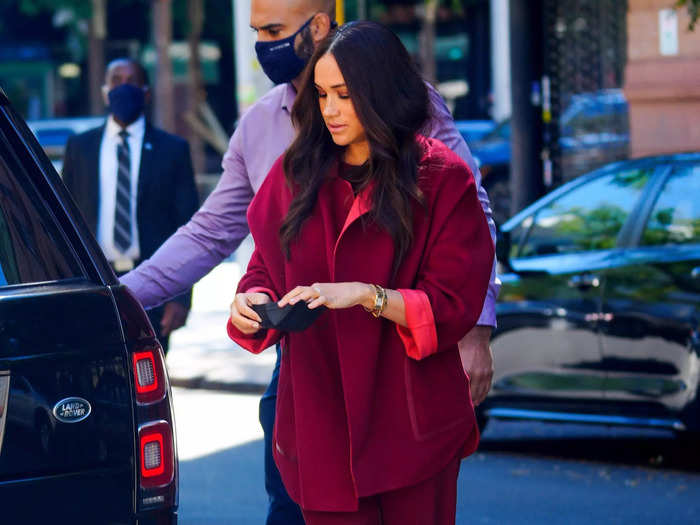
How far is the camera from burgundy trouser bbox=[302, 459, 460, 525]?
3.23 m

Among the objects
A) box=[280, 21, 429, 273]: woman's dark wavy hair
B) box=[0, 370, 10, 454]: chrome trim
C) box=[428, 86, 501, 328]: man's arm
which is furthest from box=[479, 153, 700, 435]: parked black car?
box=[0, 370, 10, 454]: chrome trim

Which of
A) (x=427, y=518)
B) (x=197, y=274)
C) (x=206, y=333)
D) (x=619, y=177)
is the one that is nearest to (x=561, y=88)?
(x=206, y=333)

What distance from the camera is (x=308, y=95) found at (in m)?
3.41

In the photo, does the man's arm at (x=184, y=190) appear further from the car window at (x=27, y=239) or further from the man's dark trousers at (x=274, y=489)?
the car window at (x=27, y=239)

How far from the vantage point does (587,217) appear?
7859mm

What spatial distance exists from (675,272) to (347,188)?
432cm

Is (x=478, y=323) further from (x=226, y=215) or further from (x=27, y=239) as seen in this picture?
(x=27, y=239)

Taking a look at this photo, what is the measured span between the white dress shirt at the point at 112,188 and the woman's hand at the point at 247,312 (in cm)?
348

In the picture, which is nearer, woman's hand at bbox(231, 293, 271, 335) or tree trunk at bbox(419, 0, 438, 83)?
woman's hand at bbox(231, 293, 271, 335)

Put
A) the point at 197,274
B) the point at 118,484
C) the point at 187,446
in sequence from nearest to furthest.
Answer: the point at 118,484 < the point at 197,274 < the point at 187,446

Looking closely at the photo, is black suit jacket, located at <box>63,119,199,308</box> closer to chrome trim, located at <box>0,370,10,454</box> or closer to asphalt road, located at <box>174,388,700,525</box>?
asphalt road, located at <box>174,388,700,525</box>

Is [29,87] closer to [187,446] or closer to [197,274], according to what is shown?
[187,446]

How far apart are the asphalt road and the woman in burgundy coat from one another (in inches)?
134

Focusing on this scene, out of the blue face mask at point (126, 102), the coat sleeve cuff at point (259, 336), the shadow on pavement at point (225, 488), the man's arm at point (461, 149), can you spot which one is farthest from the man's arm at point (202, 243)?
the blue face mask at point (126, 102)
